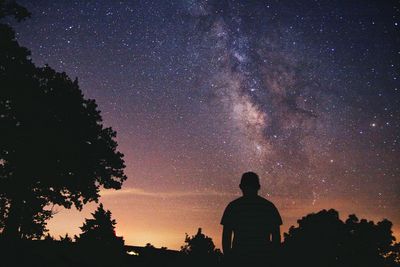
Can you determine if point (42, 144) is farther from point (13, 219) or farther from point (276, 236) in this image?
point (276, 236)

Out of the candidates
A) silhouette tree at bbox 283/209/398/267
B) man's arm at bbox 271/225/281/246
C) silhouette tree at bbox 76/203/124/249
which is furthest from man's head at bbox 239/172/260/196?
silhouette tree at bbox 283/209/398/267

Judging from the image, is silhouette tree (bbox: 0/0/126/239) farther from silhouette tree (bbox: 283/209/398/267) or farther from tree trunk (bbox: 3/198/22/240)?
silhouette tree (bbox: 283/209/398/267)

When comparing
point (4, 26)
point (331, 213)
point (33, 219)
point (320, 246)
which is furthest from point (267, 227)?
point (331, 213)

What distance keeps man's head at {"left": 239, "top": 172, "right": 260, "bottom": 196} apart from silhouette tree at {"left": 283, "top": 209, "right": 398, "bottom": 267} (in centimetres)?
2159

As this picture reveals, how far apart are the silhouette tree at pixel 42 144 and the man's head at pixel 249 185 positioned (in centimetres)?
1300

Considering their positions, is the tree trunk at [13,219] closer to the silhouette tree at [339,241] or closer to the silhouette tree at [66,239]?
the silhouette tree at [66,239]

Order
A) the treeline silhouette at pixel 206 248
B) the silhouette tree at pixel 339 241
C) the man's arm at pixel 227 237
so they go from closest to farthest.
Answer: the man's arm at pixel 227 237, the treeline silhouette at pixel 206 248, the silhouette tree at pixel 339 241

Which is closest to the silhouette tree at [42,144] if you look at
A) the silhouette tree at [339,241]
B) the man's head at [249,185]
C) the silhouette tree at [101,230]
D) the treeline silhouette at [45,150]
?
the treeline silhouette at [45,150]

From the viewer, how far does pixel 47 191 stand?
1814 cm

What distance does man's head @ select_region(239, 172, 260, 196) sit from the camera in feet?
15.5

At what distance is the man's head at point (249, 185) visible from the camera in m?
4.72

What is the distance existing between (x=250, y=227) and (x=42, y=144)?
14.6 m

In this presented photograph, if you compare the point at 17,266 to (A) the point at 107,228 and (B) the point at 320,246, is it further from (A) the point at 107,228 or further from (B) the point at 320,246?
(B) the point at 320,246

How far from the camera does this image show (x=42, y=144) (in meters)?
16.8
